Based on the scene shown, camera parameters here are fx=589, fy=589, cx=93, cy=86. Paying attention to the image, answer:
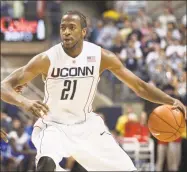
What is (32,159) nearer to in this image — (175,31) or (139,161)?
(139,161)

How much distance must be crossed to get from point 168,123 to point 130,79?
634 millimetres

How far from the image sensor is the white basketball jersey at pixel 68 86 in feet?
19.1

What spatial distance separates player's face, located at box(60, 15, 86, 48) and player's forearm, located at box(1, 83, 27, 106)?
747 millimetres

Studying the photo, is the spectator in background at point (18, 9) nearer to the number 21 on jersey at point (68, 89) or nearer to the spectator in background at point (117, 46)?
the spectator in background at point (117, 46)

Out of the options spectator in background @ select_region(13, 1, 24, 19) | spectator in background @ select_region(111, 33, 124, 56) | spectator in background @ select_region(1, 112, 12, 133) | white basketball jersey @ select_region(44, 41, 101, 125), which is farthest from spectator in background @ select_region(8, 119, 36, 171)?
white basketball jersey @ select_region(44, 41, 101, 125)

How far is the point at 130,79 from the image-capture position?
6113 mm

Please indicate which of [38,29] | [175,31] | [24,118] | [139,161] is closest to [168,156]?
[139,161]

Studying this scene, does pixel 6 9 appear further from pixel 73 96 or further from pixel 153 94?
pixel 73 96

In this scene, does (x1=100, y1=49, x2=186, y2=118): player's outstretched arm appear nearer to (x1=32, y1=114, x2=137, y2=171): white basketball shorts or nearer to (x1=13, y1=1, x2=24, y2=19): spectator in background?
(x1=32, y1=114, x2=137, y2=171): white basketball shorts

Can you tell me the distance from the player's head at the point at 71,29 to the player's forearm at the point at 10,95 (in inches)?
29.5

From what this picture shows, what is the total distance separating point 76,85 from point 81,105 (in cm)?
22

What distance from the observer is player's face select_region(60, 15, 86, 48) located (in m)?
5.77

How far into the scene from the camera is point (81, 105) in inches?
233

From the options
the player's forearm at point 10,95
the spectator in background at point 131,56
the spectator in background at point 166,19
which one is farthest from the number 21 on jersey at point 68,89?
the spectator in background at point 166,19
